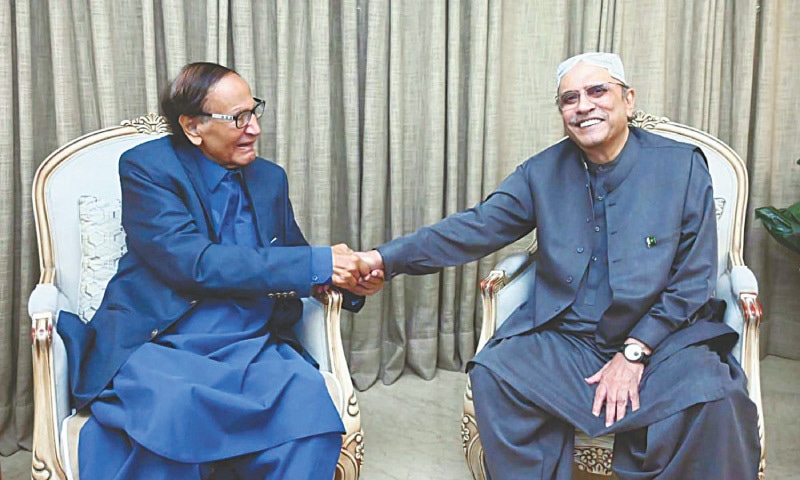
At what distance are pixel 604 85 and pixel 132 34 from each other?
1569 mm

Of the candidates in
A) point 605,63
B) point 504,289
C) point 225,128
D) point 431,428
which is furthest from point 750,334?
point 225,128

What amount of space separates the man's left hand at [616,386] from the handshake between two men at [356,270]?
0.67 m

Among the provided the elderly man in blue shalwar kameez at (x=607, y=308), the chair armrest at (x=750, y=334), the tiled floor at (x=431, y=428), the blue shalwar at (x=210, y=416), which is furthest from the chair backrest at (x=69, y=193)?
the chair armrest at (x=750, y=334)

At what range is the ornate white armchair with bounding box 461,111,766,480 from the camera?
2.33 m

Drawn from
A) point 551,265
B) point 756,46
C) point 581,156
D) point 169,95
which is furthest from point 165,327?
point 756,46

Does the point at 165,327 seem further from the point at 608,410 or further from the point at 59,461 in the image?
the point at 608,410

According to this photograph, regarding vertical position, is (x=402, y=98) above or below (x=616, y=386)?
above

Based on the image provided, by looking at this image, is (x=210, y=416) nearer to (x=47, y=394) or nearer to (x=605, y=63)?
(x=47, y=394)

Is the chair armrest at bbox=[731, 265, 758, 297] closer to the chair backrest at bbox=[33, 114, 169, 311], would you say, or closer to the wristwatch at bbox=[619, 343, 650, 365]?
the wristwatch at bbox=[619, 343, 650, 365]

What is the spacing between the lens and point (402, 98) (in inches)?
133

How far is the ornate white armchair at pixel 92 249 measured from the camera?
2.31m

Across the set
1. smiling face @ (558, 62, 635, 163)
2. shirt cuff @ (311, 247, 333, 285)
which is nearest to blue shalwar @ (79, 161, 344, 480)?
shirt cuff @ (311, 247, 333, 285)

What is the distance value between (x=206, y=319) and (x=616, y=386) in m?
1.08

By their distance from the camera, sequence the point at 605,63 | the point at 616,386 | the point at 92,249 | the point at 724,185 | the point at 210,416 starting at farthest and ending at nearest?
the point at 724,185, the point at 92,249, the point at 605,63, the point at 616,386, the point at 210,416
